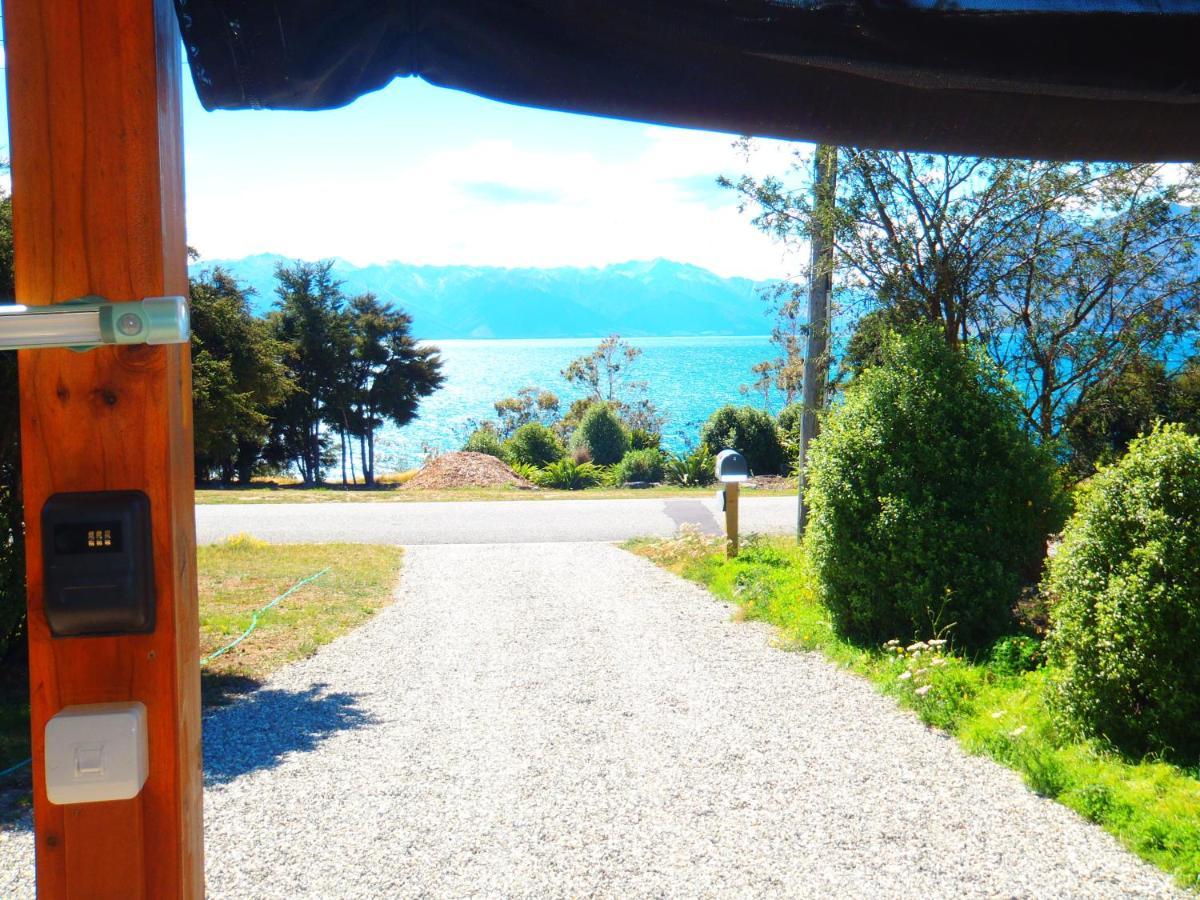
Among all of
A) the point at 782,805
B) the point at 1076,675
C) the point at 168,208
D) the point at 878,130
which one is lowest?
the point at 782,805

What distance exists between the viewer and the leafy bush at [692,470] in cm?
1855

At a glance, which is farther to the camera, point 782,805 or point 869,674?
point 869,674

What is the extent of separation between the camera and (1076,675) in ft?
Answer: 13.1

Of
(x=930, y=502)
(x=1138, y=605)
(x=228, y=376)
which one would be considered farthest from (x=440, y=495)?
(x=1138, y=605)

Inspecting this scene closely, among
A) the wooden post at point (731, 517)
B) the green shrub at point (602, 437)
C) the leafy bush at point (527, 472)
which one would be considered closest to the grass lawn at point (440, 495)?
the leafy bush at point (527, 472)

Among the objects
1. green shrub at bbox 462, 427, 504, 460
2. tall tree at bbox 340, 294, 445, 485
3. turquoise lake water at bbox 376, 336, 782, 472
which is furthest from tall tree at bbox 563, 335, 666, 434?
green shrub at bbox 462, 427, 504, 460

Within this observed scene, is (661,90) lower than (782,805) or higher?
higher

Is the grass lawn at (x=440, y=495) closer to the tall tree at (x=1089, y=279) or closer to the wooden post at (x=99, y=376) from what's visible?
the tall tree at (x=1089, y=279)

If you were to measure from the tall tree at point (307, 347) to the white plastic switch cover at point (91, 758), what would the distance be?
2569cm

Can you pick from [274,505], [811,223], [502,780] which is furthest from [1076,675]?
[274,505]

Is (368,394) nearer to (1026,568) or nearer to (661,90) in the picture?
(1026,568)

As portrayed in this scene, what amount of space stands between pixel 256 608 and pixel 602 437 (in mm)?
13820

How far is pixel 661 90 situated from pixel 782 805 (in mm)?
2915

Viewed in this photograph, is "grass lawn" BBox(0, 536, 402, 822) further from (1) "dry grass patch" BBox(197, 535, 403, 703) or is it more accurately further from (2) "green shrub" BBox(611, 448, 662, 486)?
(2) "green shrub" BBox(611, 448, 662, 486)
